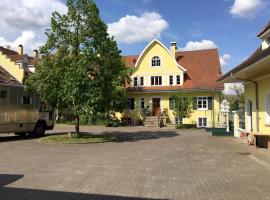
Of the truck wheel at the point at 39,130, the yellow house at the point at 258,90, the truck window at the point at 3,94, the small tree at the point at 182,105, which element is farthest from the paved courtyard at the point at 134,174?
the small tree at the point at 182,105

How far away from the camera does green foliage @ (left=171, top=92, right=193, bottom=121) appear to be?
3681cm

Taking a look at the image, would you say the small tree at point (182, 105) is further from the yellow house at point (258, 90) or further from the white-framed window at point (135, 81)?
the yellow house at point (258, 90)

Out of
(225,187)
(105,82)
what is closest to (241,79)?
(105,82)

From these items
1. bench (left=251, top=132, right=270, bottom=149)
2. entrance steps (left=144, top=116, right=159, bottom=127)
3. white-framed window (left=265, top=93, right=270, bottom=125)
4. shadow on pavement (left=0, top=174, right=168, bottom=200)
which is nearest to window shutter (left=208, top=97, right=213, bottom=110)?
entrance steps (left=144, top=116, right=159, bottom=127)

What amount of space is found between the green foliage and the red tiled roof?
3.03m

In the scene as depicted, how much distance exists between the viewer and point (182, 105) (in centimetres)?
3681

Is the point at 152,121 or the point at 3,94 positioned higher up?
the point at 3,94

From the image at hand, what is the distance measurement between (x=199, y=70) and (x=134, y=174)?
3364 cm

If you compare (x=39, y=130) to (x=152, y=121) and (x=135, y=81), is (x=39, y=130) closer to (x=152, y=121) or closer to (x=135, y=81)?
(x=152, y=121)

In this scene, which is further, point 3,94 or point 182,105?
point 182,105

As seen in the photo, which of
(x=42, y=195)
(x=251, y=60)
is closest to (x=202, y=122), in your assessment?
(x=251, y=60)

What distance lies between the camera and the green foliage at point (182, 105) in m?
36.8

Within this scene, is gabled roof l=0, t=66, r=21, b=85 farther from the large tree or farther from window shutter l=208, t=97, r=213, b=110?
window shutter l=208, t=97, r=213, b=110

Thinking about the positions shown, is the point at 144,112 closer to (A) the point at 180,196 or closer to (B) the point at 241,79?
(B) the point at 241,79
